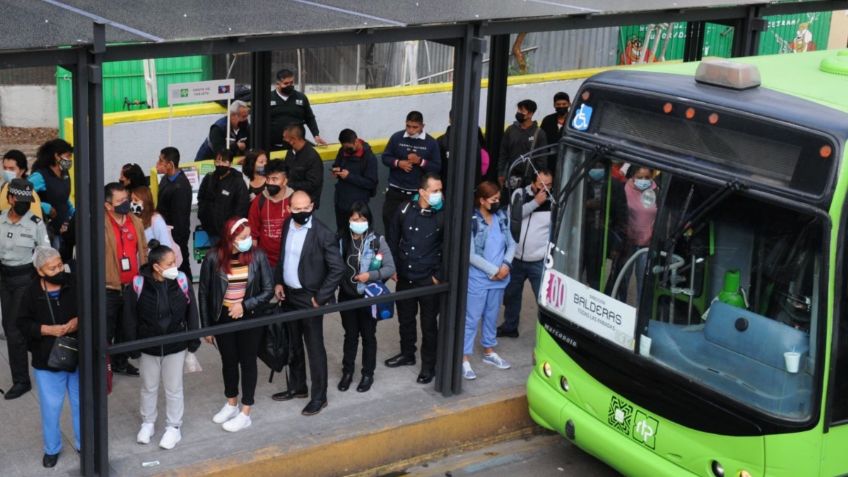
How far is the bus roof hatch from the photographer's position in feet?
22.2

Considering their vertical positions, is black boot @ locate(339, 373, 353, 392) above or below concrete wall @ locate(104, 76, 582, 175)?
below

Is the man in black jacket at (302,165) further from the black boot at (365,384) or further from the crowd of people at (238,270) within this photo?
the black boot at (365,384)

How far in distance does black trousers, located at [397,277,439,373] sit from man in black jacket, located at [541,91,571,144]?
12.9ft

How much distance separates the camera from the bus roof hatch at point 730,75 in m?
6.78

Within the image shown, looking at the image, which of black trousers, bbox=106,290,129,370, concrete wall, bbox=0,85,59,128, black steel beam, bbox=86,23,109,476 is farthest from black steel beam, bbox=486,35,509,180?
concrete wall, bbox=0,85,59,128

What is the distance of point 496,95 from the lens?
452 inches

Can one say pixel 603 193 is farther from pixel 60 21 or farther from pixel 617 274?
pixel 60 21

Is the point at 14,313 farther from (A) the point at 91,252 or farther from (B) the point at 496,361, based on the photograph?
(B) the point at 496,361

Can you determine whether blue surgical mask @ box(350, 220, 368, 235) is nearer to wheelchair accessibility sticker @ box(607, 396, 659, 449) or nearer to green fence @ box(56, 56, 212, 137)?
wheelchair accessibility sticker @ box(607, 396, 659, 449)

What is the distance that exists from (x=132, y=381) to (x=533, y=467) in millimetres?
3035

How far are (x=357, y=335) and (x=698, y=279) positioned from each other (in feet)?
9.41

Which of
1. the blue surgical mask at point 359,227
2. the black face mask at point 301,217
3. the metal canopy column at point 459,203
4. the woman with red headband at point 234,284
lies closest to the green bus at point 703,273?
the metal canopy column at point 459,203

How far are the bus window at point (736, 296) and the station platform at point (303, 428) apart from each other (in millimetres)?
1966

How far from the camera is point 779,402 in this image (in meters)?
6.35
